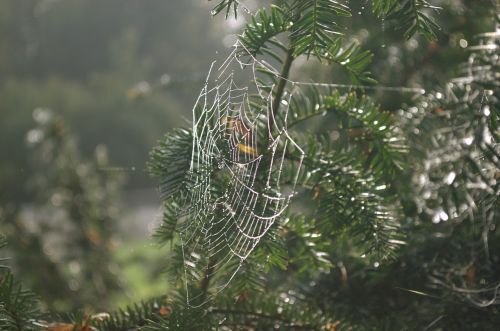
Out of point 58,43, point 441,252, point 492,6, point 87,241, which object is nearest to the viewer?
point 441,252

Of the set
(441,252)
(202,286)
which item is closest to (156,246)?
(202,286)

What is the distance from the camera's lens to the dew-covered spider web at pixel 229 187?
2.08 feet

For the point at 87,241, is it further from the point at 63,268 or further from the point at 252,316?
the point at 252,316

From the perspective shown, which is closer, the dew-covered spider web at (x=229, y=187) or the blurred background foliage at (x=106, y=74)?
the dew-covered spider web at (x=229, y=187)

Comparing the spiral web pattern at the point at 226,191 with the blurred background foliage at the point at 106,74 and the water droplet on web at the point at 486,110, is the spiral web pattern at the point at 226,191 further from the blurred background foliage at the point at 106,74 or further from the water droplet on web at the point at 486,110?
the blurred background foliage at the point at 106,74

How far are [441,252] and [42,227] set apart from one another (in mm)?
2062

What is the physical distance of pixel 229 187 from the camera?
0.65 meters

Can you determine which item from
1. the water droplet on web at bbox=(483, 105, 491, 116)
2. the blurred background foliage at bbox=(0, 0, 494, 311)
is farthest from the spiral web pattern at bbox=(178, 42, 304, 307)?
the blurred background foliage at bbox=(0, 0, 494, 311)

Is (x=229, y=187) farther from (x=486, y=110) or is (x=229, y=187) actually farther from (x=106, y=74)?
(x=106, y=74)

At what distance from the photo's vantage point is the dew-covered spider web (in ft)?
2.08

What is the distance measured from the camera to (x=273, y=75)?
0.66 meters

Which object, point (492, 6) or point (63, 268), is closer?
point (492, 6)

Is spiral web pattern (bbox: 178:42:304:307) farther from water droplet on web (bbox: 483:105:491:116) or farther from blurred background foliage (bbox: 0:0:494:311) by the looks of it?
blurred background foliage (bbox: 0:0:494:311)

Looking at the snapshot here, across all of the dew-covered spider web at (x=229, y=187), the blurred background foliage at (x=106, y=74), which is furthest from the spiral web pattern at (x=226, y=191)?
the blurred background foliage at (x=106, y=74)
